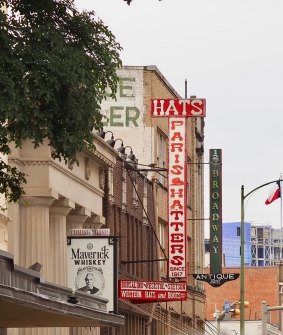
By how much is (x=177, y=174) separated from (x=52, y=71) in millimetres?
29805

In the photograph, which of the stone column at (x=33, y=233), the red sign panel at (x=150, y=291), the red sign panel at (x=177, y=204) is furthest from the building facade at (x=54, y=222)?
the red sign panel at (x=177, y=204)

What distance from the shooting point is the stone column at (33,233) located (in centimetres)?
3744

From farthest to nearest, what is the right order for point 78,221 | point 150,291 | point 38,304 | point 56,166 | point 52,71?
point 150,291 → point 78,221 → point 56,166 → point 52,71 → point 38,304

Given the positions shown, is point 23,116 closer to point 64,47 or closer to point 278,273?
point 64,47

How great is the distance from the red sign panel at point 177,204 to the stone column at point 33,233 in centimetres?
1476

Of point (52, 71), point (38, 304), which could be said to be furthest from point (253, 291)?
point (38, 304)

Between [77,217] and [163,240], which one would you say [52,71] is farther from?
[163,240]

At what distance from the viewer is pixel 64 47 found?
23109mm

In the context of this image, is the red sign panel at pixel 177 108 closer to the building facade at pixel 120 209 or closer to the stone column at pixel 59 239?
the building facade at pixel 120 209

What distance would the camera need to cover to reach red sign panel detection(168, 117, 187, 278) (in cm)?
5225

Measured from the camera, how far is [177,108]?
53.1 m

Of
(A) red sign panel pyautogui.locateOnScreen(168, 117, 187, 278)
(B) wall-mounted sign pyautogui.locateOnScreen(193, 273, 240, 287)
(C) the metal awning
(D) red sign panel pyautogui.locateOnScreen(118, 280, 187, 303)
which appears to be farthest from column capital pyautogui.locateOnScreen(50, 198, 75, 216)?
→ (B) wall-mounted sign pyautogui.locateOnScreen(193, 273, 240, 287)

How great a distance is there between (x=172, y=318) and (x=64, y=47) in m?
38.3

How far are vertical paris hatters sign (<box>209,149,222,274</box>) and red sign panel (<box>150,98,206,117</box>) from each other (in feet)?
20.5
